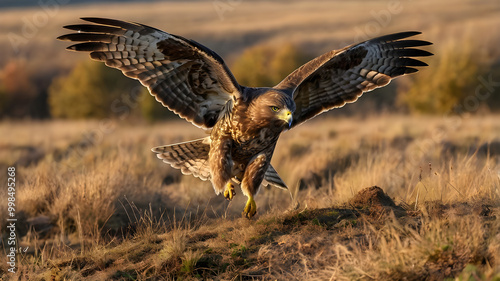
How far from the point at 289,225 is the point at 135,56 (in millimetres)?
2496

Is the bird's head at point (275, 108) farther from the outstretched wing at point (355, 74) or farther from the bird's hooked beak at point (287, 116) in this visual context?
the outstretched wing at point (355, 74)

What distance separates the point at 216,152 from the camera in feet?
22.5

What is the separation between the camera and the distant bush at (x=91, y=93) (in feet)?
128

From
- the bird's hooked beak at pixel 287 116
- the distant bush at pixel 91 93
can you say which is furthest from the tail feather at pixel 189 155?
the distant bush at pixel 91 93

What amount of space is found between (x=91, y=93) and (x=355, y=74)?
112 ft

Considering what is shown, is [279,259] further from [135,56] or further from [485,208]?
[135,56]

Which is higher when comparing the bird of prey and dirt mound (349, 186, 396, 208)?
the bird of prey

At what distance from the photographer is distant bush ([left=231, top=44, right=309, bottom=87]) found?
35.1 metres

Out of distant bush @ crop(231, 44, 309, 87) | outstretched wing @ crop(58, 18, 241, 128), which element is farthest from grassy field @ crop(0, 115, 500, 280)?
distant bush @ crop(231, 44, 309, 87)

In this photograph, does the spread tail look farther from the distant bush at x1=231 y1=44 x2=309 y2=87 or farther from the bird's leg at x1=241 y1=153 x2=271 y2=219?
the distant bush at x1=231 y1=44 x2=309 y2=87

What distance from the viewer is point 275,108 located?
621cm

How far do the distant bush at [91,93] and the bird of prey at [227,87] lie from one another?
106ft

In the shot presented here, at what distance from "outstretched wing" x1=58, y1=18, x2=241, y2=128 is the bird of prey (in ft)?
0.03

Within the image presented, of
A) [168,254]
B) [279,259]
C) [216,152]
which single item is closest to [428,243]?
[279,259]
